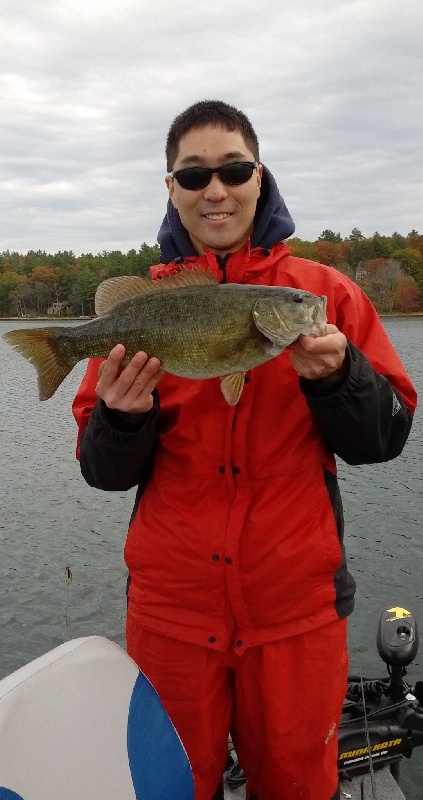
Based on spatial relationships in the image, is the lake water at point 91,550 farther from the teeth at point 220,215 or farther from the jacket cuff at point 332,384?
the teeth at point 220,215

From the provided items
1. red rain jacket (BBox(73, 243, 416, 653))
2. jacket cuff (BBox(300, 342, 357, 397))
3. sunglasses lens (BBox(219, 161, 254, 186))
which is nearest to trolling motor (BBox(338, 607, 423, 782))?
red rain jacket (BBox(73, 243, 416, 653))

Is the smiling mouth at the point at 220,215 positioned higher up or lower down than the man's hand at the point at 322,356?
higher up

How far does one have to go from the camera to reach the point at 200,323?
2.79 m

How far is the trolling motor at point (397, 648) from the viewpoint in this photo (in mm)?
4074

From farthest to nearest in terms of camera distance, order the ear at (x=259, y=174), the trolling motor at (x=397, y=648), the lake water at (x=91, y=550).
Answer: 1. the lake water at (x=91, y=550)
2. the trolling motor at (x=397, y=648)
3. the ear at (x=259, y=174)

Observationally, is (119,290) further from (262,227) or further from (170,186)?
(262,227)

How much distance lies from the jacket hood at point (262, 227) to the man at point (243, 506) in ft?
0.04

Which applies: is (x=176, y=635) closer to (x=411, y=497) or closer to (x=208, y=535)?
(x=208, y=535)

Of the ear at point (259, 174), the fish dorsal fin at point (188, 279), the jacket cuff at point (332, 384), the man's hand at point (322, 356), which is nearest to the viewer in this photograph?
the man's hand at point (322, 356)

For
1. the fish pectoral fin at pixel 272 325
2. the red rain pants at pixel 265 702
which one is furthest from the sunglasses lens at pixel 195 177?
the red rain pants at pixel 265 702

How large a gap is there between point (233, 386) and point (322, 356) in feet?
1.26

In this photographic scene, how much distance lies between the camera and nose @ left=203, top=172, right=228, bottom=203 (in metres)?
2.91

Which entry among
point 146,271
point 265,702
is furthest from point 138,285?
point 146,271

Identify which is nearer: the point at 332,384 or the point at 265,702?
the point at 332,384
